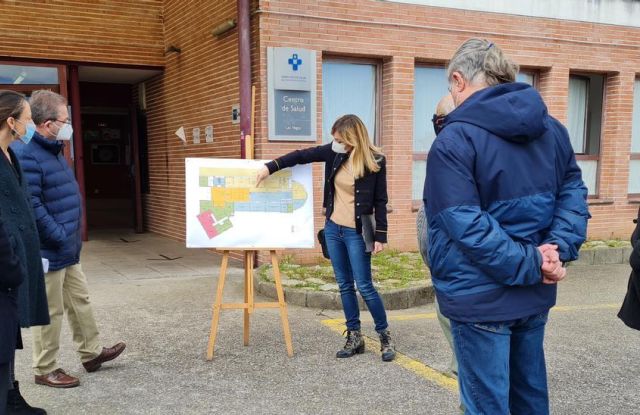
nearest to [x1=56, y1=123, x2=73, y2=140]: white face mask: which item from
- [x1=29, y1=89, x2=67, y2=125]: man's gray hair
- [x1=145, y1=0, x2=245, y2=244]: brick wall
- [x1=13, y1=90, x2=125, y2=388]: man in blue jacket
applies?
[x1=13, y1=90, x2=125, y2=388]: man in blue jacket

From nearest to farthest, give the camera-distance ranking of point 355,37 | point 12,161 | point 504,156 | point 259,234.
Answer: point 504,156 < point 12,161 < point 259,234 < point 355,37

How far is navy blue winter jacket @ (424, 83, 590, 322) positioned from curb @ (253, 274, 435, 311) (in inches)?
153

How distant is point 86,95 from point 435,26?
8229 millimetres

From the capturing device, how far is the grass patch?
21.4ft

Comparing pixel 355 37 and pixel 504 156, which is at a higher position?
pixel 355 37

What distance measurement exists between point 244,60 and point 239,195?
11.3 feet

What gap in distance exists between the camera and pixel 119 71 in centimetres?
1068

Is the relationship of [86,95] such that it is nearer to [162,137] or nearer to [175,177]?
[162,137]

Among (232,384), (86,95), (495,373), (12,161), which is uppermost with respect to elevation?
(86,95)

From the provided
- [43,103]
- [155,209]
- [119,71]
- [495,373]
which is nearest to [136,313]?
[43,103]

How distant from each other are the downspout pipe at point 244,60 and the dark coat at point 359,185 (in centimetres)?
293

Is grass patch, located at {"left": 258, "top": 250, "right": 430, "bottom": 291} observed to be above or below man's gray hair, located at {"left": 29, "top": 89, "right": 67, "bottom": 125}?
below

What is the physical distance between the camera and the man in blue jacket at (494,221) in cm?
209

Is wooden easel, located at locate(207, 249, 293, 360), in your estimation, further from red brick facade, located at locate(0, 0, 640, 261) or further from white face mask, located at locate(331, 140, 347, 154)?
red brick facade, located at locate(0, 0, 640, 261)
